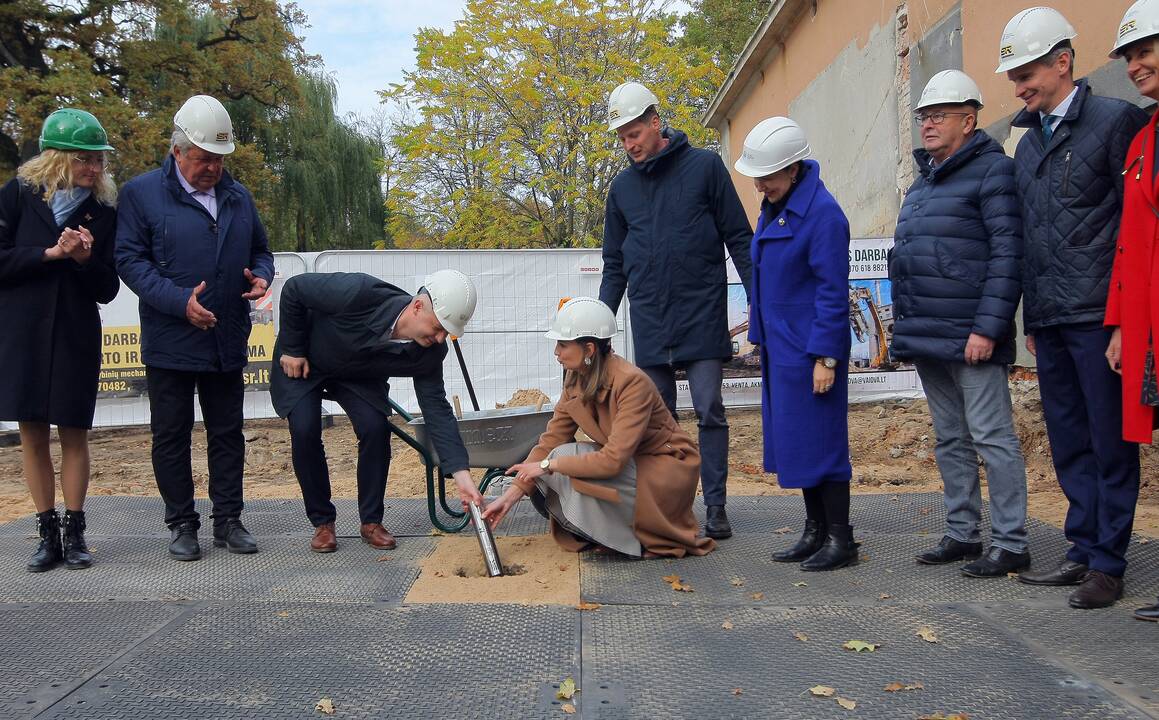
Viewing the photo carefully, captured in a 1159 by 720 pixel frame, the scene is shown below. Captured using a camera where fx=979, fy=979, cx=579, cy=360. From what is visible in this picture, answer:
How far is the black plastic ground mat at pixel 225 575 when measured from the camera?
3953 mm

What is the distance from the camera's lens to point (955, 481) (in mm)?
4273

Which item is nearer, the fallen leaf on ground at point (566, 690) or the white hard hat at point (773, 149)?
the fallen leaf on ground at point (566, 690)

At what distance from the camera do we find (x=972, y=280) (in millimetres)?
3992

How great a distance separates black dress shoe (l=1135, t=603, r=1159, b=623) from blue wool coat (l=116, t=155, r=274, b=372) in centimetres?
388

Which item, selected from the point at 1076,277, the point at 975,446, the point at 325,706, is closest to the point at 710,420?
the point at 975,446

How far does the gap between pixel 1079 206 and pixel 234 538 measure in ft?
13.0

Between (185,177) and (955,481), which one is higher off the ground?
(185,177)

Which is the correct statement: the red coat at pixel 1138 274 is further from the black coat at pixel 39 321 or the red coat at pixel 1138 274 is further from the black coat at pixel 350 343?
the black coat at pixel 39 321

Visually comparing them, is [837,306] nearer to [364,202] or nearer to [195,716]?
[195,716]

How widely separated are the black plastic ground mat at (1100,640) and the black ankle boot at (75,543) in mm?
3795

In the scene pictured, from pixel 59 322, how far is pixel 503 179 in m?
22.1

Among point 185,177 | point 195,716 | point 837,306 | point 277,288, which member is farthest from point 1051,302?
point 277,288

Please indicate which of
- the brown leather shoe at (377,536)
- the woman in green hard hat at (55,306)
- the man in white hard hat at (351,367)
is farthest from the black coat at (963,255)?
the woman in green hard hat at (55,306)

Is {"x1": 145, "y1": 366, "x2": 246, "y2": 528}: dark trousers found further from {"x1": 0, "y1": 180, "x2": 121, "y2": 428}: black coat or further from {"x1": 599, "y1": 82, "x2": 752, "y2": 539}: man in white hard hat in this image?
{"x1": 599, "y1": 82, "x2": 752, "y2": 539}: man in white hard hat
